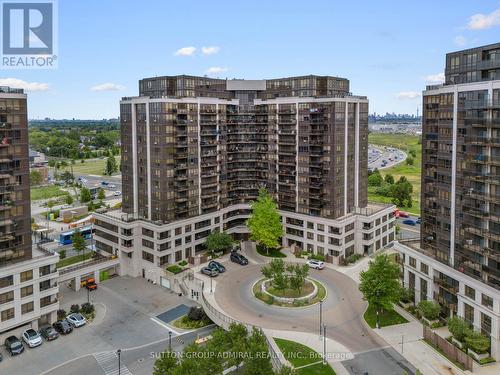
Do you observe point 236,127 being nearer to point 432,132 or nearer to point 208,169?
point 208,169

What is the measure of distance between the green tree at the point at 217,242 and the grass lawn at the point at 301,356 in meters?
32.8

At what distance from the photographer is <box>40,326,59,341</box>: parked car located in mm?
63844

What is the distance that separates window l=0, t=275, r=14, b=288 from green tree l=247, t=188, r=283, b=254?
4672cm

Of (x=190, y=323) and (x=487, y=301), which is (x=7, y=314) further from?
(x=487, y=301)

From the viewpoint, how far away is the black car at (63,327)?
65.8 meters

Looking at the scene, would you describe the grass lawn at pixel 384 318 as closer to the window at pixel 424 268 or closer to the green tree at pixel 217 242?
the window at pixel 424 268

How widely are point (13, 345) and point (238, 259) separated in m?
43.5

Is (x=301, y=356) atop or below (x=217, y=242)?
below

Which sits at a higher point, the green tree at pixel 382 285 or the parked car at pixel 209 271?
the green tree at pixel 382 285


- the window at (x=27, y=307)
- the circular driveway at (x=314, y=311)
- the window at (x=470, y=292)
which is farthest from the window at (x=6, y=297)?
the window at (x=470, y=292)

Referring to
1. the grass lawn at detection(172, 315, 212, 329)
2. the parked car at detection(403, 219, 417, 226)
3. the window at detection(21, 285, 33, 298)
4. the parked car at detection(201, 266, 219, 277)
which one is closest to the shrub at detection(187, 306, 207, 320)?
the grass lawn at detection(172, 315, 212, 329)

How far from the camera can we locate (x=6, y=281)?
6212cm

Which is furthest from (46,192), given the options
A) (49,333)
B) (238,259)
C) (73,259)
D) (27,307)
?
(49,333)

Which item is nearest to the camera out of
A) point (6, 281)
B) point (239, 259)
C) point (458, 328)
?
point (458, 328)
